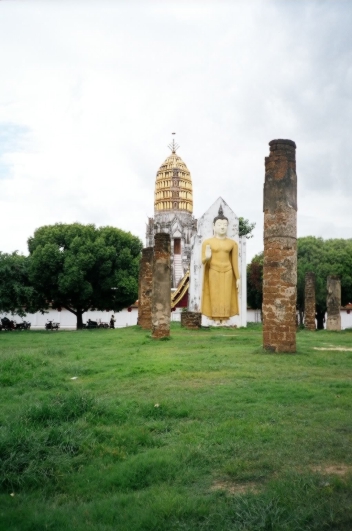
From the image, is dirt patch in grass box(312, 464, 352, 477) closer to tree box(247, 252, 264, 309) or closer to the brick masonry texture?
the brick masonry texture

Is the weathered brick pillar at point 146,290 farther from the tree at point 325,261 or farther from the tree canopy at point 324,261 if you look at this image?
the tree at point 325,261

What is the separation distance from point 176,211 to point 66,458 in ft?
183

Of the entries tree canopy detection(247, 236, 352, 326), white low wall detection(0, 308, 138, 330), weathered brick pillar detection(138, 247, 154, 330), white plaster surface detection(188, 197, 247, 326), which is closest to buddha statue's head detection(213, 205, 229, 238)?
white plaster surface detection(188, 197, 247, 326)

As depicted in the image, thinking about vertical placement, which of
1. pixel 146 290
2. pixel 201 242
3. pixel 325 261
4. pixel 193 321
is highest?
pixel 201 242

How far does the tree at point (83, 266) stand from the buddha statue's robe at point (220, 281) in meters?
7.09

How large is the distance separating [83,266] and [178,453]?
89.2 ft

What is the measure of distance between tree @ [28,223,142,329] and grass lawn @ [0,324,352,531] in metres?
22.3

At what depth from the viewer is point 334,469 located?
15.5ft

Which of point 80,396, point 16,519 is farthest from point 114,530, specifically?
point 80,396

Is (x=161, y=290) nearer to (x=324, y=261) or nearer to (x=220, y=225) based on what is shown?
(x=220, y=225)

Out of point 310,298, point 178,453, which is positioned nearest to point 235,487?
point 178,453

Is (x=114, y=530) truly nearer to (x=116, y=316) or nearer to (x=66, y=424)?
(x=66, y=424)

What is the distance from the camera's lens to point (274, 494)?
4094 mm

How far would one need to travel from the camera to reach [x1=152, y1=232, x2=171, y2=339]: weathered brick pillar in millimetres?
18312
